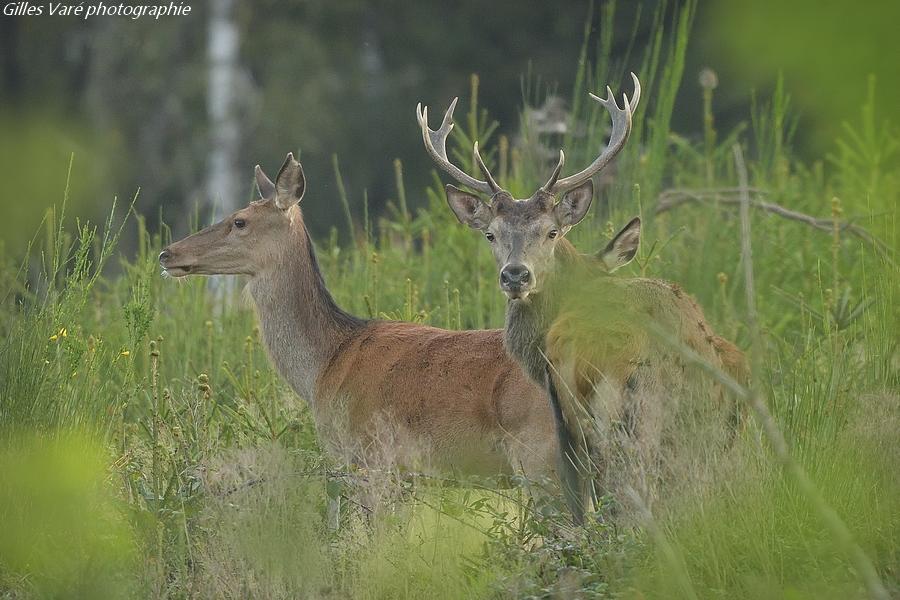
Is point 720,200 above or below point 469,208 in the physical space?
below

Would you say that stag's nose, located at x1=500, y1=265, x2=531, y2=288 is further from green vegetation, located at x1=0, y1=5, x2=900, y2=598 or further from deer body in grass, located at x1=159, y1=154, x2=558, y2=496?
green vegetation, located at x1=0, y1=5, x2=900, y2=598

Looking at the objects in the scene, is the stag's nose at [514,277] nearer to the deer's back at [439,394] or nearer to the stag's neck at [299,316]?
the deer's back at [439,394]

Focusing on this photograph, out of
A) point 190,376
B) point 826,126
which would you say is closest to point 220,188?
point 190,376

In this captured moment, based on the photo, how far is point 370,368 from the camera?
18.9 feet

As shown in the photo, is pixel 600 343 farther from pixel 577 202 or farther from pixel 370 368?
pixel 370 368

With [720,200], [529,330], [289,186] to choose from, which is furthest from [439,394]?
[720,200]

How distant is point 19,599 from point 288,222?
306 cm

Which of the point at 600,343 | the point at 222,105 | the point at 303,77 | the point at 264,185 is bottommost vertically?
the point at 600,343

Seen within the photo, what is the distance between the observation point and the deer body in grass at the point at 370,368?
521 cm

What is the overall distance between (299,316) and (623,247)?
1.89 m

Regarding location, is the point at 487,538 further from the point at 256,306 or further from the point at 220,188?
the point at 220,188

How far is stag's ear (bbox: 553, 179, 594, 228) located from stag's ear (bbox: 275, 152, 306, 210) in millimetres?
1593

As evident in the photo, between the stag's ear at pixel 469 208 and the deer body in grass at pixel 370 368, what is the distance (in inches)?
18.4

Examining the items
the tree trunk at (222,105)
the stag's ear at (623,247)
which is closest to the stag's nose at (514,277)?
the stag's ear at (623,247)
